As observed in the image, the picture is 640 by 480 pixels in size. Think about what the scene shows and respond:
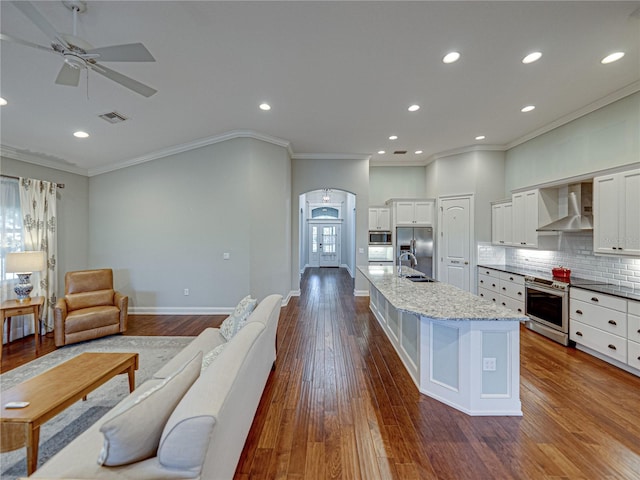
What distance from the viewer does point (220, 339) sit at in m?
2.73

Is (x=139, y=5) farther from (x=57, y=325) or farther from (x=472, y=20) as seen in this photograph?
(x=57, y=325)

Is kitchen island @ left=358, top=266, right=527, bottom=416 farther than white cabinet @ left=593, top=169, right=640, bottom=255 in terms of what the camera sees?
No

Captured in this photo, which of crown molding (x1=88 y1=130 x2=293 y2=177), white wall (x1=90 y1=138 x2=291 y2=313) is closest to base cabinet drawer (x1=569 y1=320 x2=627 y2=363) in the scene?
white wall (x1=90 y1=138 x2=291 y2=313)

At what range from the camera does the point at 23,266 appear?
12.0ft

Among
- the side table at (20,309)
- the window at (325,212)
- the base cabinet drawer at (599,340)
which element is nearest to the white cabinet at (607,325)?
the base cabinet drawer at (599,340)

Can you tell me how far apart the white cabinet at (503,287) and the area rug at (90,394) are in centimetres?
520

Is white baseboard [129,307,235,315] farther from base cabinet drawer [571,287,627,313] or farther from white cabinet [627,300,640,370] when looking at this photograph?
white cabinet [627,300,640,370]

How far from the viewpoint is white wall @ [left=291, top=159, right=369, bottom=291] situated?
6.51m

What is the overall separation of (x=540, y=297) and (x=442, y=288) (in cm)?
200

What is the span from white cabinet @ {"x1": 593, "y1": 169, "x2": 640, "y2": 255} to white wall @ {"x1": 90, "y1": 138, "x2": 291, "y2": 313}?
16.2 ft

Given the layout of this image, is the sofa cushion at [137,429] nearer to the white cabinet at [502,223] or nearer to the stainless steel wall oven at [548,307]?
the stainless steel wall oven at [548,307]

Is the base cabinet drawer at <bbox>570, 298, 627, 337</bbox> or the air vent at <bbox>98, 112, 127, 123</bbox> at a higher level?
the air vent at <bbox>98, 112, 127, 123</bbox>

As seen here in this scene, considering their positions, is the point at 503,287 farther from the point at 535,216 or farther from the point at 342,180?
the point at 342,180

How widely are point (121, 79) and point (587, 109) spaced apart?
583cm
